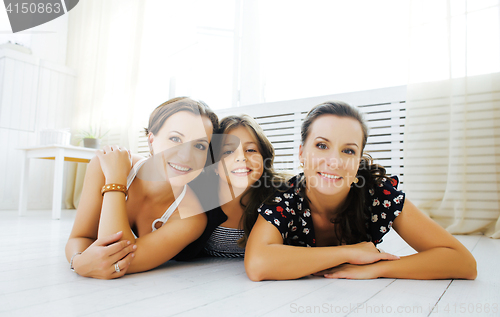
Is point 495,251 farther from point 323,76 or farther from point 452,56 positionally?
point 323,76

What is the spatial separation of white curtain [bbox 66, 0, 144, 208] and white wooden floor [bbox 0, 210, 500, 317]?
108 inches

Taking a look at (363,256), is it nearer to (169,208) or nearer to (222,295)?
(222,295)

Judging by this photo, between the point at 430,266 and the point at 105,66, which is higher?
the point at 105,66

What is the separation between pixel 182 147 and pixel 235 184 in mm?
219

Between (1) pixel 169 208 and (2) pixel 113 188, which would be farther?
(1) pixel 169 208

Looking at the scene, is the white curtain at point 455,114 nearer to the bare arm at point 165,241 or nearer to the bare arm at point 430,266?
the bare arm at point 430,266

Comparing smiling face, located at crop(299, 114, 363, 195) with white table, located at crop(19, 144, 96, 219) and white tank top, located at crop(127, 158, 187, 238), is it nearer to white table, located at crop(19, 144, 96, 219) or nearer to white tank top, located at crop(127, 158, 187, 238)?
white tank top, located at crop(127, 158, 187, 238)

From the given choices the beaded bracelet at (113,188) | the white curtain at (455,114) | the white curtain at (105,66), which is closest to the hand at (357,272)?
the beaded bracelet at (113,188)

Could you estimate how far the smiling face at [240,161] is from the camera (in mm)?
1064

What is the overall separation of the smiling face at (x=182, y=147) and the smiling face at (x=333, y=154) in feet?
1.18

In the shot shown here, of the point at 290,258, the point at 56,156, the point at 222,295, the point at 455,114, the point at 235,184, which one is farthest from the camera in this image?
the point at 56,156

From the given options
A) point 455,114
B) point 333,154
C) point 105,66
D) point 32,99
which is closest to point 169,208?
point 333,154

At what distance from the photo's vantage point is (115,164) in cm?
99

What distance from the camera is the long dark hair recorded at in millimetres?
1005
